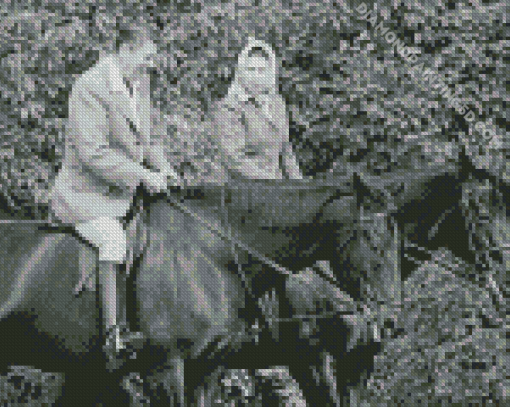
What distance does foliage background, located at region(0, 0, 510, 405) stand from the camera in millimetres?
3301

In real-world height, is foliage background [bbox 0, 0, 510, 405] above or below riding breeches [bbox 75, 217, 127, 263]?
above

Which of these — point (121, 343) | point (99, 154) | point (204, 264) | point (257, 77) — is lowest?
point (121, 343)

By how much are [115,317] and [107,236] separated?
241 mm

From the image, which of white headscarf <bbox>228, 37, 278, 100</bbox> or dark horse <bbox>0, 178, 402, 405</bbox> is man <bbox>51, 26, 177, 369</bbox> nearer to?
dark horse <bbox>0, 178, 402, 405</bbox>

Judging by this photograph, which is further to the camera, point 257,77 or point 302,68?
point 302,68

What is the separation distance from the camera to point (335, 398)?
2146 millimetres

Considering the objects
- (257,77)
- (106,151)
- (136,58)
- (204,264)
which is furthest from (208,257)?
(257,77)

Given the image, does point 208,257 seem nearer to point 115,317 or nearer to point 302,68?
point 115,317

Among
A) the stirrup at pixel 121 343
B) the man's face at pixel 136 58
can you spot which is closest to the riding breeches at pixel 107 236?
the stirrup at pixel 121 343

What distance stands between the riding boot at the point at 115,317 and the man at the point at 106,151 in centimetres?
7

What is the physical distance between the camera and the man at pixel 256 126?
262 centimetres

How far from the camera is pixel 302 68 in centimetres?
360

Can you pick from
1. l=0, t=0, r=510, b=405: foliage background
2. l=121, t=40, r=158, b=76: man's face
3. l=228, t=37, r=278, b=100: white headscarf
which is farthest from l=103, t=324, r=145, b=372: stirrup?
l=0, t=0, r=510, b=405: foliage background

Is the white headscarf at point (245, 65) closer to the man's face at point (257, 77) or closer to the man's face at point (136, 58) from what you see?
the man's face at point (257, 77)
